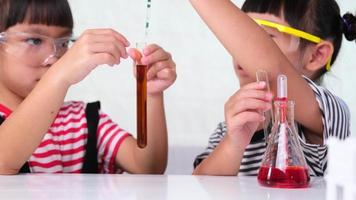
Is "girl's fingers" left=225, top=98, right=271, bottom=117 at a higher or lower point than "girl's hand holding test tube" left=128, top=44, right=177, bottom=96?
lower

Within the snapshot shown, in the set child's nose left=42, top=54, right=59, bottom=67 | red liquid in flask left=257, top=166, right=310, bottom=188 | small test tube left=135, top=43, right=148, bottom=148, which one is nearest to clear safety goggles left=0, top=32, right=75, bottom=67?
child's nose left=42, top=54, right=59, bottom=67

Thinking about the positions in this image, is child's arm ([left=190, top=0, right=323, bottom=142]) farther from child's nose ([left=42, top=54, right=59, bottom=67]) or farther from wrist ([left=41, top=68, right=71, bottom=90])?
child's nose ([left=42, top=54, right=59, bottom=67])

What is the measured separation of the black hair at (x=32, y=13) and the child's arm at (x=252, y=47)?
0.41 metres

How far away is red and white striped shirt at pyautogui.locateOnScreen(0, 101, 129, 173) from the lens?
3.67 feet

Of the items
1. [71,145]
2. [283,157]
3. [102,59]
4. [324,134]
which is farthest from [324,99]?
[71,145]

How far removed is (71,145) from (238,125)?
1.46 ft

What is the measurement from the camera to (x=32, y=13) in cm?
115

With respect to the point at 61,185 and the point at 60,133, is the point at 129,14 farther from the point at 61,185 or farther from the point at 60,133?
the point at 61,185

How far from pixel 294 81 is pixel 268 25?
177mm

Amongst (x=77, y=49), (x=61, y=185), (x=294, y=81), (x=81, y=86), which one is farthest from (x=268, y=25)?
(x=81, y=86)

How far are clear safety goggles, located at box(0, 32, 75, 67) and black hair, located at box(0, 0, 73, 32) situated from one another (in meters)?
0.05

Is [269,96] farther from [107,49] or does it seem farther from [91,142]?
[91,142]

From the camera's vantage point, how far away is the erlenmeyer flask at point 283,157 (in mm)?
720

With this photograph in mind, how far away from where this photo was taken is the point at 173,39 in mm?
1629
